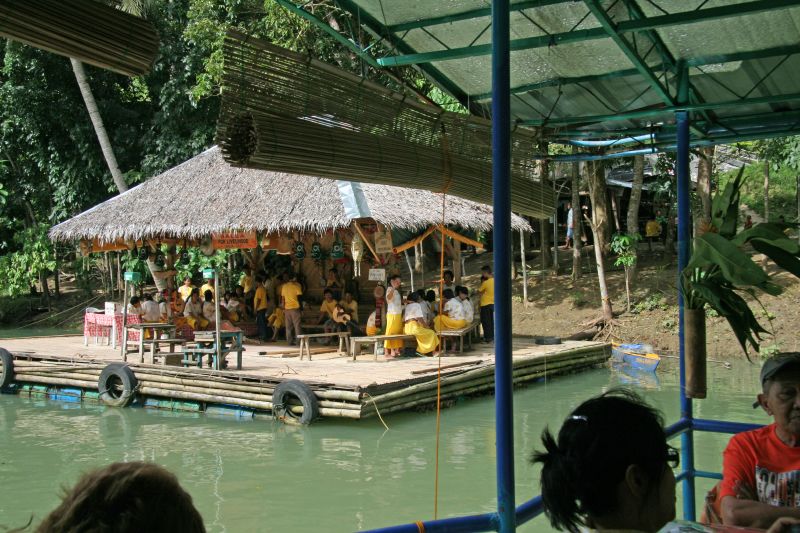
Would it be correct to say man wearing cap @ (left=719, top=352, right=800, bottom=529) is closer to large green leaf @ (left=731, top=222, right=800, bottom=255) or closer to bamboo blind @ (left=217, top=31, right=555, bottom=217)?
large green leaf @ (left=731, top=222, right=800, bottom=255)

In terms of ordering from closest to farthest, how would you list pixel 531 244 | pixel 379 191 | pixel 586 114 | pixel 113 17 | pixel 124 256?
1. pixel 113 17
2. pixel 586 114
3. pixel 379 191
4. pixel 124 256
5. pixel 531 244

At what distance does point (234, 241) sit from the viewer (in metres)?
13.2

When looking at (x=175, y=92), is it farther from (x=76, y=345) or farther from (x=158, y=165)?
(x=76, y=345)

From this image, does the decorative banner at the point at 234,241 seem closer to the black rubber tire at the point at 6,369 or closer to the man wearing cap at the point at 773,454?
the black rubber tire at the point at 6,369

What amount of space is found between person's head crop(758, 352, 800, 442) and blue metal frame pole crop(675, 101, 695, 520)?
0.87 m


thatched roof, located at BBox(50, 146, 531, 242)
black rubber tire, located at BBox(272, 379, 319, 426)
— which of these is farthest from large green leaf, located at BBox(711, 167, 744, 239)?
thatched roof, located at BBox(50, 146, 531, 242)

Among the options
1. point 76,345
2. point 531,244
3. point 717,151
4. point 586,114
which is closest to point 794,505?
point 586,114

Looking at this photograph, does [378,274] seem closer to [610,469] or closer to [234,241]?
[234,241]

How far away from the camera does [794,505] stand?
2631mm

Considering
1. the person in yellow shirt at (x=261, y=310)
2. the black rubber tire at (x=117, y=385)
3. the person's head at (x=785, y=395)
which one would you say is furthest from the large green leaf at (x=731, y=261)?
the person in yellow shirt at (x=261, y=310)

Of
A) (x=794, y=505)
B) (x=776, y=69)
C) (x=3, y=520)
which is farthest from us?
(x=3, y=520)

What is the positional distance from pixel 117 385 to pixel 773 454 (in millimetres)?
10555

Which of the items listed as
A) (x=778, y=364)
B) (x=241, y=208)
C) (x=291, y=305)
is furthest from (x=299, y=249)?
(x=778, y=364)

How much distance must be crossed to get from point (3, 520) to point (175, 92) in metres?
15.9
